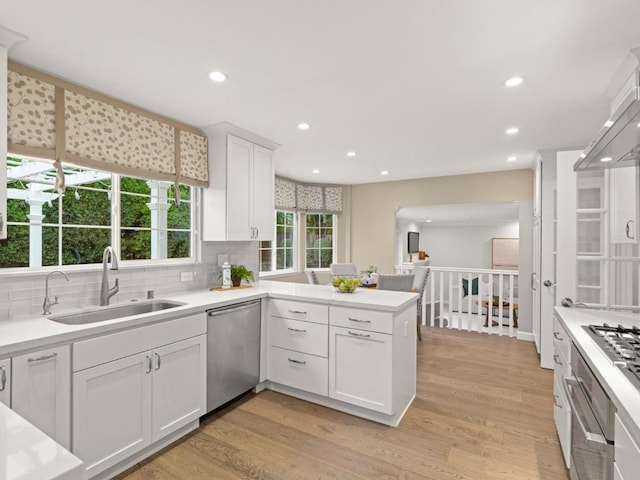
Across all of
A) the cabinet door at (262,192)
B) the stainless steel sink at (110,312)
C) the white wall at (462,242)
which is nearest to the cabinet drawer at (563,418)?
the stainless steel sink at (110,312)

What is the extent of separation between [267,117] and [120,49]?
1269 mm

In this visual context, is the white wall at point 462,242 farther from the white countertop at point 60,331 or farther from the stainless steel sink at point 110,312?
the stainless steel sink at point 110,312

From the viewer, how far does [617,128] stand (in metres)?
1.46

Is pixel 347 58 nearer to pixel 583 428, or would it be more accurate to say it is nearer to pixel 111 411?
pixel 583 428

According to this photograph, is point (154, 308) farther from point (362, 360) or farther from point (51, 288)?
point (362, 360)

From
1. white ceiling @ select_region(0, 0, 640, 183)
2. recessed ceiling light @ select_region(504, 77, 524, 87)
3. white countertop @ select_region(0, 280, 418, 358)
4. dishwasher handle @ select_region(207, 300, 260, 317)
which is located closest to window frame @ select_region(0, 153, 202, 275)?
white countertop @ select_region(0, 280, 418, 358)

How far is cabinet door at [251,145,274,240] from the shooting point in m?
3.59

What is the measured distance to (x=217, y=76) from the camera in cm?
229

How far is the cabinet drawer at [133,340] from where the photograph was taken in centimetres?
182

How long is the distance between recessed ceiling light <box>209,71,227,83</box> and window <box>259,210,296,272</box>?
3.32 metres

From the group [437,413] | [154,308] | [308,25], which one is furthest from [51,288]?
[437,413]

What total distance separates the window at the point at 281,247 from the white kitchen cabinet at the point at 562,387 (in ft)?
13.5

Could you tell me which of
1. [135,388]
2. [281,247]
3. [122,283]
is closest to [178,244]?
[122,283]

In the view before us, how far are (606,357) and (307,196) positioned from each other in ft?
17.0
